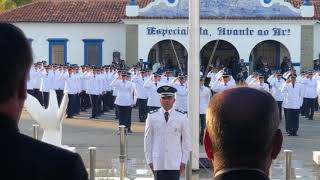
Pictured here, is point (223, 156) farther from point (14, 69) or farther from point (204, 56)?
point (204, 56)

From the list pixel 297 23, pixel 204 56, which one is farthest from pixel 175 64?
pixel 297 23

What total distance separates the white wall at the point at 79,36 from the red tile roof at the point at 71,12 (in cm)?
33

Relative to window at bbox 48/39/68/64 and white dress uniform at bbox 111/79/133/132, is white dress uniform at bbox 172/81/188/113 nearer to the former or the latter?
white dress uniform at bbox 111/79/133/132

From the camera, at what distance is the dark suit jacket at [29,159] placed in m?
2.77

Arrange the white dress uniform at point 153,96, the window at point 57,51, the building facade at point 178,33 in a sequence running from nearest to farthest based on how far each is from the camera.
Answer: the white dress uniform at point 153,96
the building facade at point 178,33
the window at point 57,51

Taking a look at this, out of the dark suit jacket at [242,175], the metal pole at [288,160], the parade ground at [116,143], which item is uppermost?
the dark suit jacket at [242,175]

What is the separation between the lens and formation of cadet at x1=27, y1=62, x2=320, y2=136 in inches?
908

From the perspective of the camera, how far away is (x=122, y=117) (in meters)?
23.0

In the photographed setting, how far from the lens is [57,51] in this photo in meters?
46.2

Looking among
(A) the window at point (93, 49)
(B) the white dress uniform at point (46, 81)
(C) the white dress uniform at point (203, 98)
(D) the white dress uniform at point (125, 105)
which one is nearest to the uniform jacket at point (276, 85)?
(D) the white dress uniform at point (125, 105)

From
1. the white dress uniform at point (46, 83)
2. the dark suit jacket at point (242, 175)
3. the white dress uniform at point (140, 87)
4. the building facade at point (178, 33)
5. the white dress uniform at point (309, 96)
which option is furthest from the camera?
the building facade at point (178, 33)

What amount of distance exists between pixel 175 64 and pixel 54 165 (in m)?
40.7

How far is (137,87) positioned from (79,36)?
19298 mm

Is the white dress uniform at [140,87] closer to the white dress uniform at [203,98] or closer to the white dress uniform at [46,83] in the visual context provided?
the white dress uniform at [46,83]
